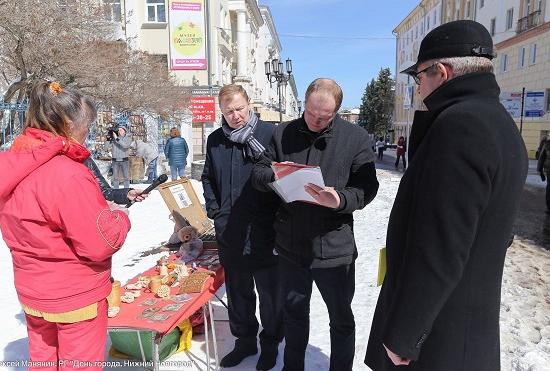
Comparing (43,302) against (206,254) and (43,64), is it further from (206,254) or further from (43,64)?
(43,64)

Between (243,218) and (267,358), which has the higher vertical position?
(243,218)

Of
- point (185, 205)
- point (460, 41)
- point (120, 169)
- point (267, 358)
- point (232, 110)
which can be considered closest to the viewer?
point (460, 41)

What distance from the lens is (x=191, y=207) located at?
4.26 meters

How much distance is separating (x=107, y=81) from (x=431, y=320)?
45.4 ft

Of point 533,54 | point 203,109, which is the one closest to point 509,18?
point 533,54

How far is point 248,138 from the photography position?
284cm

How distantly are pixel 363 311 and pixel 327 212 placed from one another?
1882mm

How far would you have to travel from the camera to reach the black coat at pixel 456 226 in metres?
1.26

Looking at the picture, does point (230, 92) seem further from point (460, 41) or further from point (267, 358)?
point (267, 358)

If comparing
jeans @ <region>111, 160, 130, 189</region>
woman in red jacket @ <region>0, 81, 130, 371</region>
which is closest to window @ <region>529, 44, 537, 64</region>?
jeans @ <region>111, 160, 130, 189</region>

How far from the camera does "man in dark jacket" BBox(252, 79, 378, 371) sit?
8.02ft

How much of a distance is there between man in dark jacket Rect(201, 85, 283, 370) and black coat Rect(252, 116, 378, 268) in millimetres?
334

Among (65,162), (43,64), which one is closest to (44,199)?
(65,162)

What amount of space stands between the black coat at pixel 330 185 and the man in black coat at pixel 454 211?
0.92 metres
